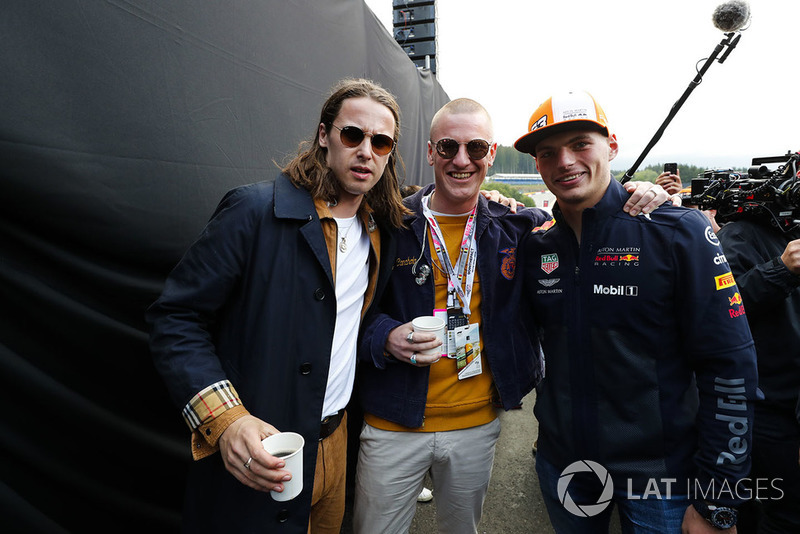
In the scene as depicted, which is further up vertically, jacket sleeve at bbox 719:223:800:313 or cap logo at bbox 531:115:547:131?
cap logo at bbox 531:115:547:131

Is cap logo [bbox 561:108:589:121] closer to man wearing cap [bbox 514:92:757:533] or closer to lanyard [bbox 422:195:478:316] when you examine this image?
man wearing cap [bbox 514:92:757:533]

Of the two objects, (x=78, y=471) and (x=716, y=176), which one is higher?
(x=716, y=176)

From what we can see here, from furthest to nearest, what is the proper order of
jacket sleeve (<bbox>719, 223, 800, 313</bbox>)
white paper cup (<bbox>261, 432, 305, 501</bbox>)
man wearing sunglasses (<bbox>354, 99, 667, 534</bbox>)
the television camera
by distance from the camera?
1. the television camera
2. jacket sleeve (<bbox>719, 223, 800, 313</bbox>)
3. man wearing sunglasses (<bbox>354, 99, 667, 534</bbox>)
4. white paper cup (<bbox>261, 432, 305, 501</bbox>)

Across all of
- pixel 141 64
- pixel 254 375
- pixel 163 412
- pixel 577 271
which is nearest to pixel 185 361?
pixel 254 375

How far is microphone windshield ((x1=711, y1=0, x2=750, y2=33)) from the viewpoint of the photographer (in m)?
3.03

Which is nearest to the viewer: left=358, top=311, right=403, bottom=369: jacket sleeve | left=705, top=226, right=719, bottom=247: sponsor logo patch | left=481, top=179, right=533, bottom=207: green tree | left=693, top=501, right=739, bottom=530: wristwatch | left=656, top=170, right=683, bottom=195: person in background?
left=693, top=501, right=739, bottom=530: wristwatch

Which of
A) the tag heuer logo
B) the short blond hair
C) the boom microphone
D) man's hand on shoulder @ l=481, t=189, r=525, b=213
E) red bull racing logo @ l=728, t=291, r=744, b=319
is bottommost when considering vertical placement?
red bull racing logo @ l=728, t=291, r=744, b=319

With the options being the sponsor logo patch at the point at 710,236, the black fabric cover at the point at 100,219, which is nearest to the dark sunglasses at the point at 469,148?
the sponsor logo patch at the point at 710,236

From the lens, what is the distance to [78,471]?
59.5 inches

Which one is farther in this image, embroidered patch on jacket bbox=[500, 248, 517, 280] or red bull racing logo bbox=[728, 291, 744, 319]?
embroidered patch on jacket bbox=[500, 248, 517, 280]

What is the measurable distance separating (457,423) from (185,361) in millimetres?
1364

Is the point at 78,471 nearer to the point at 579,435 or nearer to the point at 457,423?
the point at 457,423

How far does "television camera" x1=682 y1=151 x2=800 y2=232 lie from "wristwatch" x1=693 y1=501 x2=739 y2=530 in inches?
76.0

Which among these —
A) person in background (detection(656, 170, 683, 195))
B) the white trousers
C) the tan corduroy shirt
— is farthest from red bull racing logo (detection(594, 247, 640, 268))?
person in background (detection(656, 170, 683, 195))
